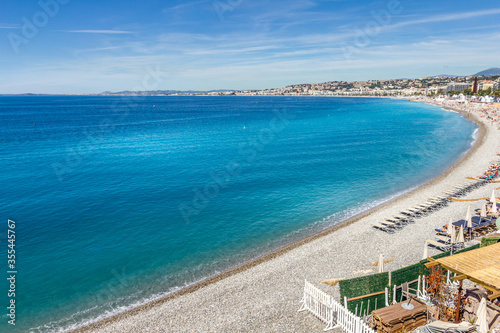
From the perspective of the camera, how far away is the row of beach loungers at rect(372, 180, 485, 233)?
21562 millimetres

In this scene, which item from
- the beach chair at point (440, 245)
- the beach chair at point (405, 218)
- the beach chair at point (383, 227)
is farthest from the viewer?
the beach chair at point (405, 218)

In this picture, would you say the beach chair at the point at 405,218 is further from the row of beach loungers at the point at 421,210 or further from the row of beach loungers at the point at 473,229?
the row of beach loungers at the point at 473,229

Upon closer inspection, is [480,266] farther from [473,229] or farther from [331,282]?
[473,229]

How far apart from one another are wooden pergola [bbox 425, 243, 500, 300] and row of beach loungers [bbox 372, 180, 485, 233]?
1072 centimetres

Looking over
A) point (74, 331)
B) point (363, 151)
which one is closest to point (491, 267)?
point (74, 331)

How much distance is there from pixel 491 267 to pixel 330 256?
9080 mm

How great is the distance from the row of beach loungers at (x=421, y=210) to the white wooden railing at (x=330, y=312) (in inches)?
430

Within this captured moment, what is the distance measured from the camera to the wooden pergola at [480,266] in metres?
8.86

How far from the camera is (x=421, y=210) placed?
78.0 ft

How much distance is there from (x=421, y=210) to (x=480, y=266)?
15360 mm

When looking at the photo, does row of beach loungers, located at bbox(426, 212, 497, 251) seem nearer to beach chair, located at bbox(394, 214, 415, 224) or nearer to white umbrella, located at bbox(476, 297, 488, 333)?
beach chair, located at bbox(394, 214, 415, 224)

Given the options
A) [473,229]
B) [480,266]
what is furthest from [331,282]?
[473,229]

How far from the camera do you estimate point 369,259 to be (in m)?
17.2

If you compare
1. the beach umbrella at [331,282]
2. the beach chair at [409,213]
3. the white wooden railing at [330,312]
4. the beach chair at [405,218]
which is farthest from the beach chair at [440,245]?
the white wooden railing at [330,312]
